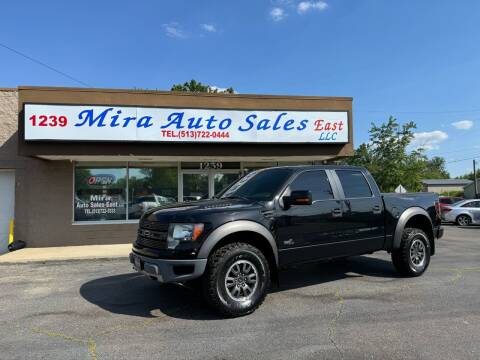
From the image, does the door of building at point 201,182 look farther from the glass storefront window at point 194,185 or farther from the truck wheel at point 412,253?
the truck wheel at point 412,253

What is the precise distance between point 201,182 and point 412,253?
8350 mm

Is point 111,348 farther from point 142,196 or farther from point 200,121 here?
point 142,196

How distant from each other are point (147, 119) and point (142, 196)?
9.83 feet

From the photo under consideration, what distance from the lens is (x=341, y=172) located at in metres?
6.64

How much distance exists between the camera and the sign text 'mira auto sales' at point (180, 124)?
11.0 m

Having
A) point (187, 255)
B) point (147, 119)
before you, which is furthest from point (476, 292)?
point (147, 119)

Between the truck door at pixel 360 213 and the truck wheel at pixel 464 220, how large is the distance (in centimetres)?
1722

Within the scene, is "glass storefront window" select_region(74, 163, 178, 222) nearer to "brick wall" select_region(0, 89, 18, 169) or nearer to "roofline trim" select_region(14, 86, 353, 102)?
"brick wall" select_region(0, 89, 18, 169)

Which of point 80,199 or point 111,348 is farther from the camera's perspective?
point 80,199

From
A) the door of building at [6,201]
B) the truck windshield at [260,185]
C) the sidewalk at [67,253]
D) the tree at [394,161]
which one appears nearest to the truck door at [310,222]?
the truck windshield at [260,185]

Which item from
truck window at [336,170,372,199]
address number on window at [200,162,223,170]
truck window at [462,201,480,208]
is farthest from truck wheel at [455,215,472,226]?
truck window at [336,170,372,199]

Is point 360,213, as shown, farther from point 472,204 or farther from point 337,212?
point 472,204

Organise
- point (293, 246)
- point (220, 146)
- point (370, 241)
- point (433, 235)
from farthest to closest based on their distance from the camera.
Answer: point (220, 146) < point (433, 235) < point (370, 241) < point (293, 246)

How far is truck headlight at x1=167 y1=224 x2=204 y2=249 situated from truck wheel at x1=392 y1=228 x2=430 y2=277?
3.91 m
